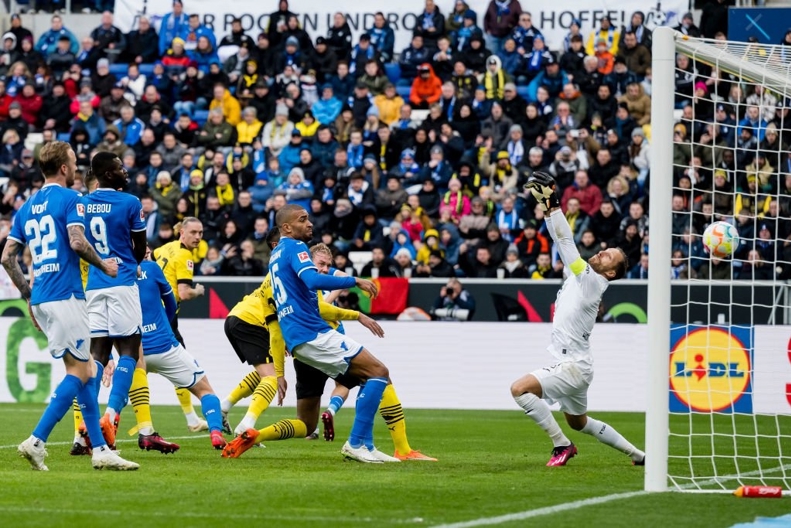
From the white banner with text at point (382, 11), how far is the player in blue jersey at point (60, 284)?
18.8 metres

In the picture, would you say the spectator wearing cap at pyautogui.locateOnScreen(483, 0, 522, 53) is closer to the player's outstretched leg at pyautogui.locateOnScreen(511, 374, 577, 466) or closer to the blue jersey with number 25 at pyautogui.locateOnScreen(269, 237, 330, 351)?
the blue jersey with number 25 at pyautogui.locateOnScreen(269, 237, 330, 351)

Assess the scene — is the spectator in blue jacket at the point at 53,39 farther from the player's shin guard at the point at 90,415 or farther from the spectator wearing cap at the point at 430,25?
the player's shin guard at the point at 90,415

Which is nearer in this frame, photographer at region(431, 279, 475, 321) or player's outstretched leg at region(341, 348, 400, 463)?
player's outstretched leg at region(341, 348, 400, 463)

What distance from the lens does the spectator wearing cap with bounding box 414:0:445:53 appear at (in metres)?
27.3

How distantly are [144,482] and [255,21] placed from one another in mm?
21582

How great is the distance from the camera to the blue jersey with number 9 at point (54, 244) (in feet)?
31.6

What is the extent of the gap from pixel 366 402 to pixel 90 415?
7.56 feet

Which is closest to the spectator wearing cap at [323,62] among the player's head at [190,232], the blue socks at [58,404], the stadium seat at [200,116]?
the stadium seat at [200,116]

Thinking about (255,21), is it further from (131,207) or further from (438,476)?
(438,476)

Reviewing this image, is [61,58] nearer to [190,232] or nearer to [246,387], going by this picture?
[246,387]

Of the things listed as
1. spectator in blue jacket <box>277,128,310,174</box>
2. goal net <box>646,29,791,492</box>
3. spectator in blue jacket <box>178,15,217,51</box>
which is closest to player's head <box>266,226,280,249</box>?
goal net <box>646,29,791,492</box>

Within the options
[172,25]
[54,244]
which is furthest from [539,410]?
[172,25]

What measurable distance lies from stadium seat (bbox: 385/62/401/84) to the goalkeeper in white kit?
17.1 meters

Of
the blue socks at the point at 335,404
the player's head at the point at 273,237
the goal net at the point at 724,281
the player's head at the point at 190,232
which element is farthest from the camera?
the blue socks at the point at 335,404
